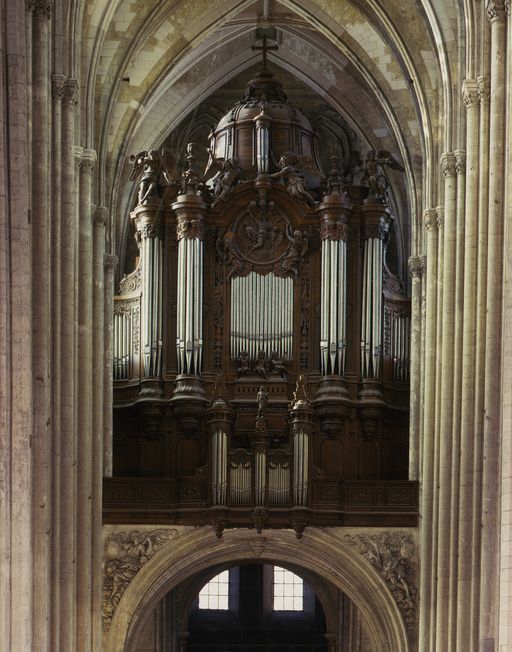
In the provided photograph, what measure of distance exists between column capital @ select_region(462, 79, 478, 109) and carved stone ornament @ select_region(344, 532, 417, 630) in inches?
408

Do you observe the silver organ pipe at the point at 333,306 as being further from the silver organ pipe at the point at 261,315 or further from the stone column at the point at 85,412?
the stone column at the point at 85,412

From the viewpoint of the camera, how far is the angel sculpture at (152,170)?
158ft

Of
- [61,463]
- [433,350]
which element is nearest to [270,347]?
[433,350]

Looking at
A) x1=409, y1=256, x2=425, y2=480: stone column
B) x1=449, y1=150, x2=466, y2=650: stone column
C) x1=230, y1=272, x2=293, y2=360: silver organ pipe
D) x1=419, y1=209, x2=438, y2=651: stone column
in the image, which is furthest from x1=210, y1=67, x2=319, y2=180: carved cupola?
x1=449, y1=150, x2=466, y2=650: stone column

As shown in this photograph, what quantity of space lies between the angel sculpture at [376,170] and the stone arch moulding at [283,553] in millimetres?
7887

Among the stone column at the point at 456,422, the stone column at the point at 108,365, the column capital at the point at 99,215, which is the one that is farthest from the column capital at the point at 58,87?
the stone column at the point at 456,422

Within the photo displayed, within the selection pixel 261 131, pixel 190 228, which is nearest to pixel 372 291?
pixel 190 228

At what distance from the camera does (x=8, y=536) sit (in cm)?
3309

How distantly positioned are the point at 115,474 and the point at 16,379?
14.2 metres

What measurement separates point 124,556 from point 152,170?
29.1 ft

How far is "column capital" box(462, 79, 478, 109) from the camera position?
3944 cm

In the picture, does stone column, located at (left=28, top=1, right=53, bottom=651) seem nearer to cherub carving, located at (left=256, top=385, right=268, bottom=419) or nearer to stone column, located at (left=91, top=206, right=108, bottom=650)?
stone column, located at (left=91, top=206, right=108, bottom=650)

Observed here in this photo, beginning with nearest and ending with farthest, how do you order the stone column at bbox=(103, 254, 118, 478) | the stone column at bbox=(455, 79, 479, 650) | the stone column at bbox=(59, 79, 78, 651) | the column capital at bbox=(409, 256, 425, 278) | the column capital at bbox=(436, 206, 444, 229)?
1. the stone column at bbox=(455, 79, 479, 650)
2. the stone column at bbox=(59, 79, 78, 651)
3. the column capital at bbox=(436, 206, 444, 229)
4. the stone column at bbox=(103, 254, 118, 478)
5. the column capital at bbox=(409, 256, 425, 278)

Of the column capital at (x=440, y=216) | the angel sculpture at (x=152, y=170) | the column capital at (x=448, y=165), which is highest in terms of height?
the angel sculpture at (x=152, y=170)
